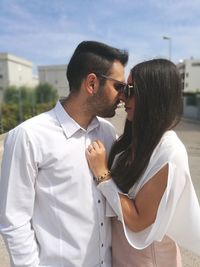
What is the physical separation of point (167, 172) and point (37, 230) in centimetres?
66

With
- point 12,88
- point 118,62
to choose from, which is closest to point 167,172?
point 118,62

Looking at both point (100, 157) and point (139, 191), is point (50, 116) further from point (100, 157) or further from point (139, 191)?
point (139, 191)

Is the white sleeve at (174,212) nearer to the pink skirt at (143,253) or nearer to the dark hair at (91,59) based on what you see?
the pink skirt at (143,253)

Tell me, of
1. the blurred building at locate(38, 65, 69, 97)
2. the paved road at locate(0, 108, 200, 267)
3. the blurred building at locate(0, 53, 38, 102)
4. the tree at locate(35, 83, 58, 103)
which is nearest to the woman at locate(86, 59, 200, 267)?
the paved road at locate(0, 108, 200, 267)

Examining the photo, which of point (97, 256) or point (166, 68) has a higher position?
point (166, 68)

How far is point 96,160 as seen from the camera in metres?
1.70

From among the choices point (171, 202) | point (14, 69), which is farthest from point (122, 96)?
point (14, 69)


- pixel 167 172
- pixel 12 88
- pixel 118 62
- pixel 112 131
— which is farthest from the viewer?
pixel 12 88

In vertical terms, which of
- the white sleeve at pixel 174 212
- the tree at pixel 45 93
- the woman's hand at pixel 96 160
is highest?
the woman's hand at pixel 96 160

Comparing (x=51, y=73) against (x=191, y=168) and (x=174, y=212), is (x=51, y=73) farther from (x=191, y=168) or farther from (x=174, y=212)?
(x=174, y=212)

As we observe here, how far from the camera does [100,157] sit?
171 centimetres

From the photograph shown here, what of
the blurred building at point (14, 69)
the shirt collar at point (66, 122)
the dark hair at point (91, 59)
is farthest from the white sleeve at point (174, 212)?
the blurred building at point (14, 69)

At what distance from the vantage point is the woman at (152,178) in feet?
5.18

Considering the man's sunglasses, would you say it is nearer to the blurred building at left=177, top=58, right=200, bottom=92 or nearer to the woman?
the woman
